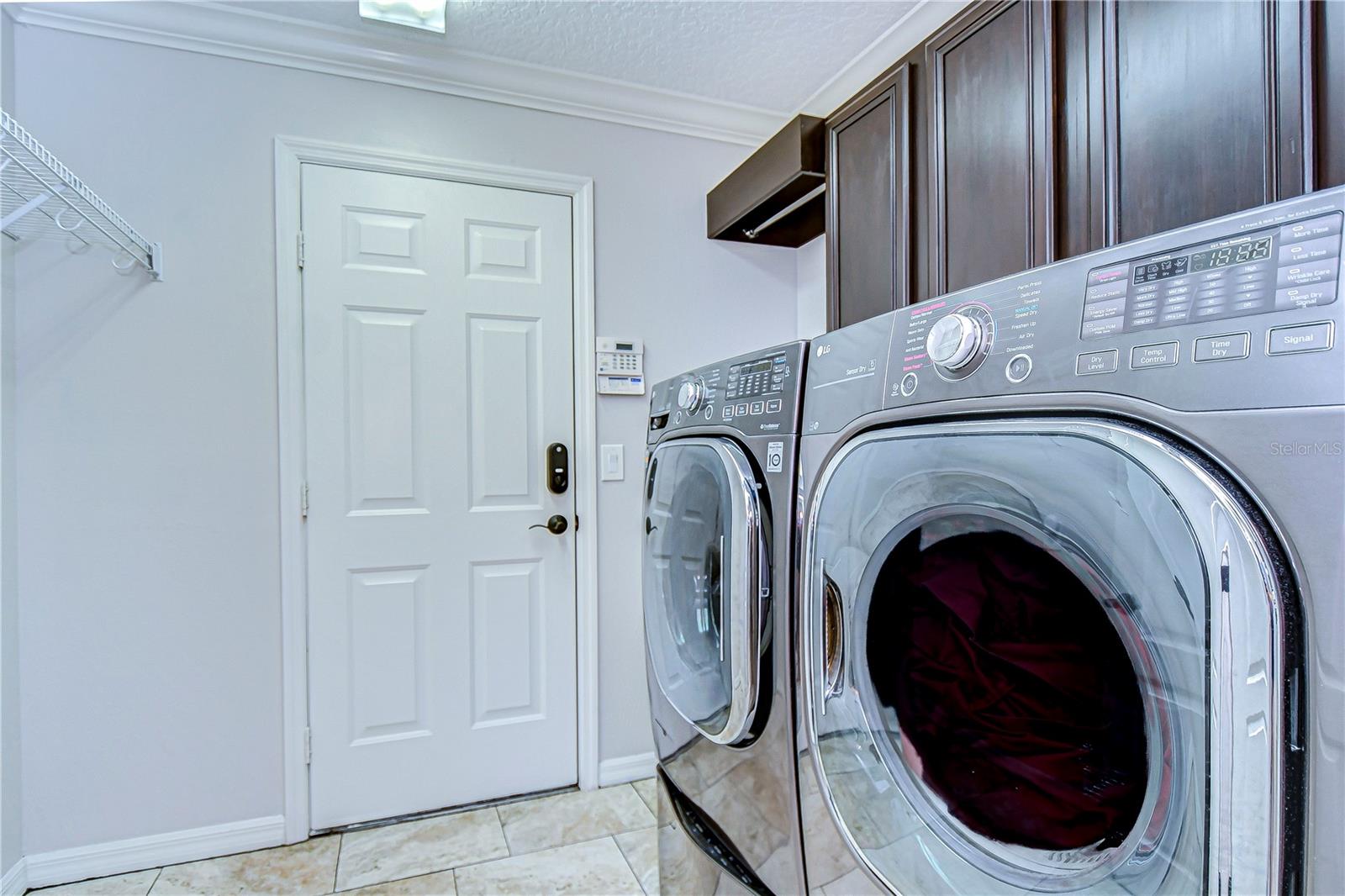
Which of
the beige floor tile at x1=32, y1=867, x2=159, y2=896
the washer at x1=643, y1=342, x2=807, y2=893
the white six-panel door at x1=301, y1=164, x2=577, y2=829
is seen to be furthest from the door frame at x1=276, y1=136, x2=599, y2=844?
the washer at x1=643, y1=342, x2=807, y2=893

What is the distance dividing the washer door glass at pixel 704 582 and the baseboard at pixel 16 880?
181 cm

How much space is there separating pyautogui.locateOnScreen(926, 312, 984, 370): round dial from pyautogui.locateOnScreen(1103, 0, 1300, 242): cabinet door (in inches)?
22.2

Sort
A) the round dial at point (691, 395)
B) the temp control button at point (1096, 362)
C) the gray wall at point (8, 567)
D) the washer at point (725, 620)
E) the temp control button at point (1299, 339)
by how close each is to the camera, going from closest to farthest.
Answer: the temp control button at point (1299, 339) < the temp control button at point (1096, 362) < the washer at point (725, 620) < the round dial at point (691, 395) < the gray wall at point (8, 567)

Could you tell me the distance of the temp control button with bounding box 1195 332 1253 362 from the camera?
50 centimetres

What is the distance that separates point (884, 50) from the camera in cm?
206

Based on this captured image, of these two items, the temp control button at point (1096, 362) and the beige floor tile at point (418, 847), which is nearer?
the temp control button at point (1096, 362)

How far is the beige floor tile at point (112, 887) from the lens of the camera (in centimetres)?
175

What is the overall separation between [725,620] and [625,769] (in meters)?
1.46

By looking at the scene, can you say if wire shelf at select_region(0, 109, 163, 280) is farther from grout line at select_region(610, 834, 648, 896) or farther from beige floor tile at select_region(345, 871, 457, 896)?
grout line at select_region(610, 834, 648, 896)

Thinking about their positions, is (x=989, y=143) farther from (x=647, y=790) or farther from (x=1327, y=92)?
(x=647, y=790)

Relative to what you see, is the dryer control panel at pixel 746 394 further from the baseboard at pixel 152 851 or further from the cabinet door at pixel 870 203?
the baseboard at pixel 152 851

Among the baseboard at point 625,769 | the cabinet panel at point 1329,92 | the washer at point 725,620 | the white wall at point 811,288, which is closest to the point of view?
the cabinet panel at point 1329,92

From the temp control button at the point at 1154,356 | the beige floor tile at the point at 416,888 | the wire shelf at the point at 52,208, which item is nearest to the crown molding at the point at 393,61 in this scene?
the wire shelf at the point at 52,208

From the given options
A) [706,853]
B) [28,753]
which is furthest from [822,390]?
[28,753]
